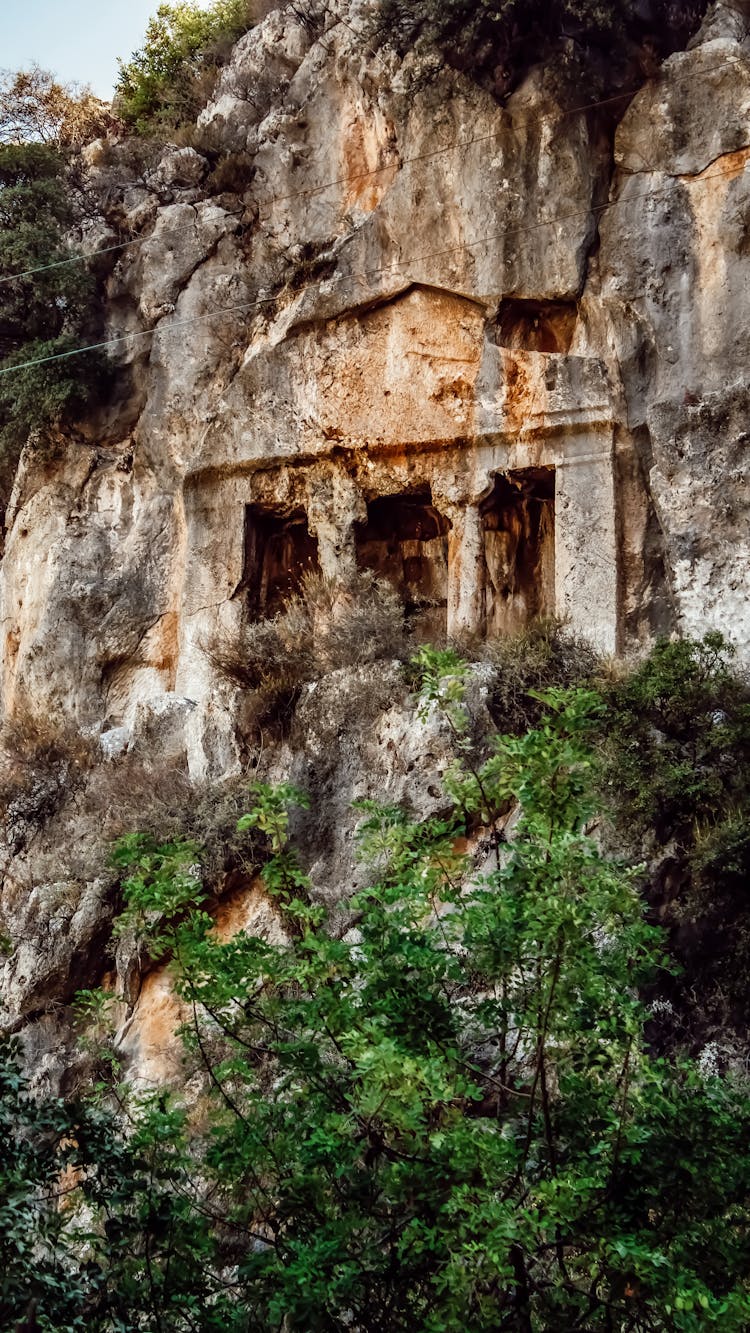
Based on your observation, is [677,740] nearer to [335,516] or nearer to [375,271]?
[335,516]

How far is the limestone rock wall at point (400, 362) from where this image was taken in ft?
41.8

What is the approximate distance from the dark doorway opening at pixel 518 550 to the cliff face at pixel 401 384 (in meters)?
0.03

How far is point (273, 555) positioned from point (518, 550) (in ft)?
9.42

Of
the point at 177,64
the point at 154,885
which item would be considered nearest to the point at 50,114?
the point at 177,64

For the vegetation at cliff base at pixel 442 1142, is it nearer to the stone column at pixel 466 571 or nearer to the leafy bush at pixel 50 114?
the stone column at pixel 466 571

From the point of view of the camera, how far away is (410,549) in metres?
15.1

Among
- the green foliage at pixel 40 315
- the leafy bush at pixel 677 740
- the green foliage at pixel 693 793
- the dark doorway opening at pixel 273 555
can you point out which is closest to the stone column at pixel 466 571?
the dark doorway opening at pixel 273 555

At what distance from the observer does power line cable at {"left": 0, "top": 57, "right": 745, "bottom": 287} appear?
13578 mm

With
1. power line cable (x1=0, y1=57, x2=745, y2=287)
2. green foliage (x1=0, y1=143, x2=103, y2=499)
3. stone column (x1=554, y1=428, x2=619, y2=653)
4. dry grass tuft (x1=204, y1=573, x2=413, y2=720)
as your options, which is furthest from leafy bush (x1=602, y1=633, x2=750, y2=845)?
green foliage (x1=0, y1=143, x2=103, y2=499)

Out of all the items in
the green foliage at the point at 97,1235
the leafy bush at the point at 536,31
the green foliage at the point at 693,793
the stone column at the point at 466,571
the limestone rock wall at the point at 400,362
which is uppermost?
the leafy bush at the point at 536,31

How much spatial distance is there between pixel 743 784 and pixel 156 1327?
645 cm

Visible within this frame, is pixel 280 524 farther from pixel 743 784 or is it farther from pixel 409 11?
pixel 743 784

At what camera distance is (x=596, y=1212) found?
5.23 meters

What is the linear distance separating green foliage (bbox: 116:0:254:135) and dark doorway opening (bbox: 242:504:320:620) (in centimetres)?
631
